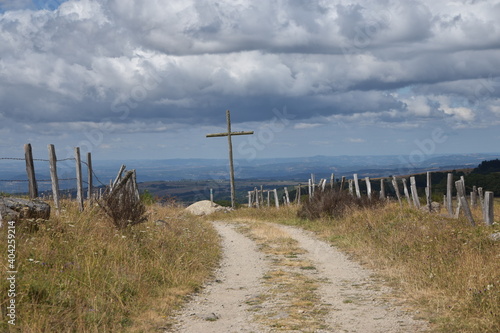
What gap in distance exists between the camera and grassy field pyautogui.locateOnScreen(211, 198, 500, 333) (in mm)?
7011

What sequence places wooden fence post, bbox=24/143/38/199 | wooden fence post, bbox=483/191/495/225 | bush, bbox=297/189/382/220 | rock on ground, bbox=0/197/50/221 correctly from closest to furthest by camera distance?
rock on ground, bbox=0/197/50/221
wooden fence post, bbox=24/143/38/199
wooden fence post, bbox=483/191/495/225
bush, bbox=297/189/382/220

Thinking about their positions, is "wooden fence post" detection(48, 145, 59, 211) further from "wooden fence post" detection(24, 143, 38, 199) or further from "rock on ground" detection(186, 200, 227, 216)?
"rock on ground" detection(186, 200, 227, 216)

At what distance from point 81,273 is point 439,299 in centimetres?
576

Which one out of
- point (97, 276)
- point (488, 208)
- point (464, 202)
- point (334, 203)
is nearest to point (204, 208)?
point (334, 203)

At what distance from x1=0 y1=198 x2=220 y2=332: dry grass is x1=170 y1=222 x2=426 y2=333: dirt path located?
574 mm

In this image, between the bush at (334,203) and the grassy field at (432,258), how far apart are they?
2.93ft

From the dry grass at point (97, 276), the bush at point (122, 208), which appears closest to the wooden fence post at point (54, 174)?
the dry grass at point (97, 276)

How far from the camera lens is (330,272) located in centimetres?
1150

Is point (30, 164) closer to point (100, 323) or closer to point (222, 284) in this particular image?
point (222, 284)

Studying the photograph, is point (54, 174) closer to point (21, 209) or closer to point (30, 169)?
point (30, 169)

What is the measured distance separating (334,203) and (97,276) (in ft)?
49.7

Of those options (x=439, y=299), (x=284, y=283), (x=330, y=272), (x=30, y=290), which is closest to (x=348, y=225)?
(x=330, y=272)

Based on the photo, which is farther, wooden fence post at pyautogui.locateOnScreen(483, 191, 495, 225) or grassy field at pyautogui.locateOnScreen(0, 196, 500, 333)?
wooden fence post at pyautogui.locateOnScreen(483, 191, 495, 225)

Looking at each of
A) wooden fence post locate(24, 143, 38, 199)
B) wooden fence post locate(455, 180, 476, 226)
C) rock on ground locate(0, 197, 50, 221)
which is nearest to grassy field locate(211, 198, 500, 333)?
wooden fence post locate(455, 180, 476, 226)
